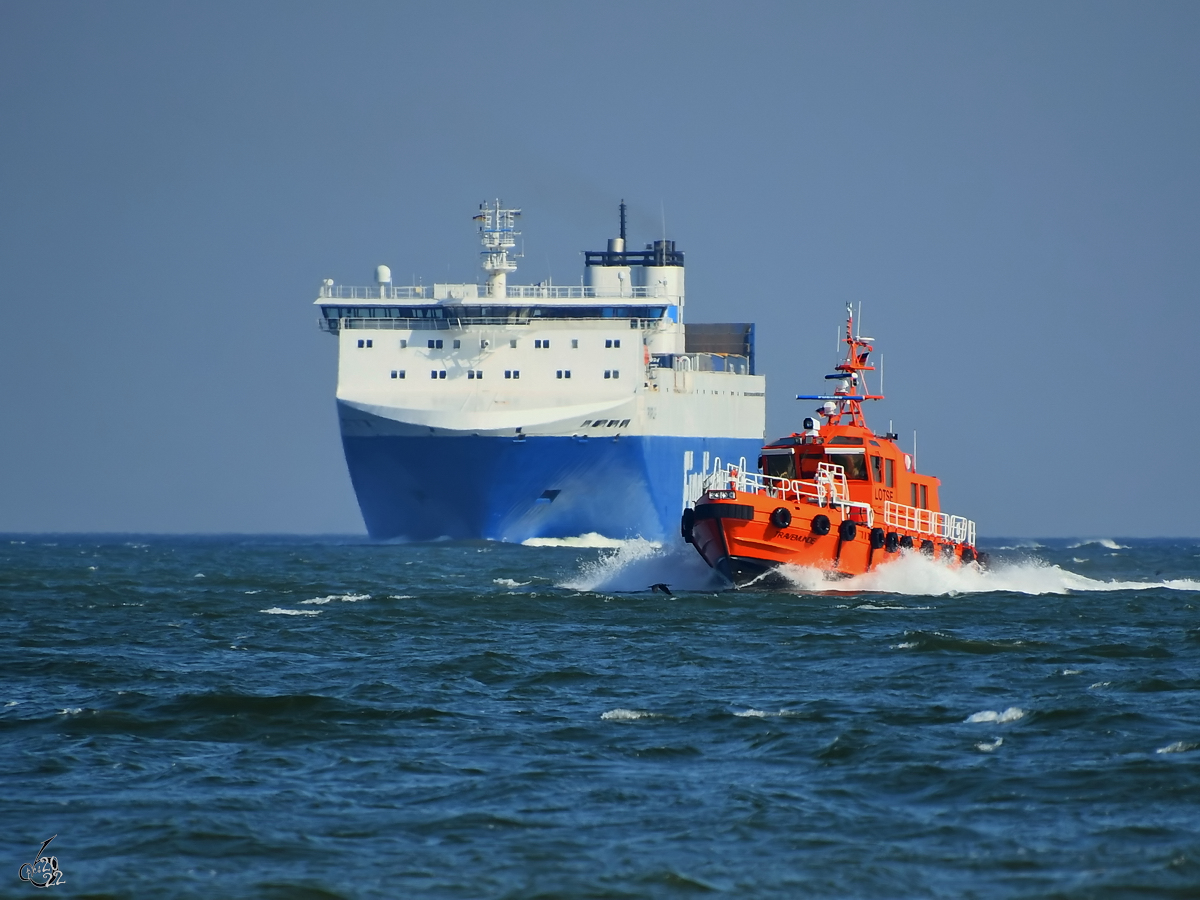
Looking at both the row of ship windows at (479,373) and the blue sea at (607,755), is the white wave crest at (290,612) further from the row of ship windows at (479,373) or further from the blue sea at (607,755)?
the row of ship windows at (479,373)

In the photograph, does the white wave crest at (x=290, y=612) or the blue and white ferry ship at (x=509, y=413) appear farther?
the blue and white ferry ship at (x=509, y=413)

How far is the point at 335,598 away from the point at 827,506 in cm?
1067

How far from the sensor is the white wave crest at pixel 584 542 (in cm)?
6725

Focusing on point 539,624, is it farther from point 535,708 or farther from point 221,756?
point 221,756

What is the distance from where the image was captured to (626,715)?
58.3 feet

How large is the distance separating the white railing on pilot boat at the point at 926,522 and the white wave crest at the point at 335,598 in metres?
11.2

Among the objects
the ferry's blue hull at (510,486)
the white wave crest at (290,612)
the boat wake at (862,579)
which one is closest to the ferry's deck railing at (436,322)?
the ferry's blue hull at (510,486)

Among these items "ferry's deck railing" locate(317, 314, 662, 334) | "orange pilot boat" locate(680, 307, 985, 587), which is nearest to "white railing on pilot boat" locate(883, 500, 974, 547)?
"orange pilot boat" locate(680, 307, 985, 587)

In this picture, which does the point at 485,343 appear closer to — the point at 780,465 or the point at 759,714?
the point at 780,465

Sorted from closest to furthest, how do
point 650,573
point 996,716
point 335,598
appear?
point 996,716 → point 335,598 → point 650,573

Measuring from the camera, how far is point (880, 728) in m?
16.8

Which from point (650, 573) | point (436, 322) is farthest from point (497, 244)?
point (650, 573)

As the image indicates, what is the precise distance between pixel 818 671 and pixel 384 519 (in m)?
50.7

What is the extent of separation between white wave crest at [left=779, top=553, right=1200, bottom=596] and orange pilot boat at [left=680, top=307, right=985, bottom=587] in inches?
8.5
